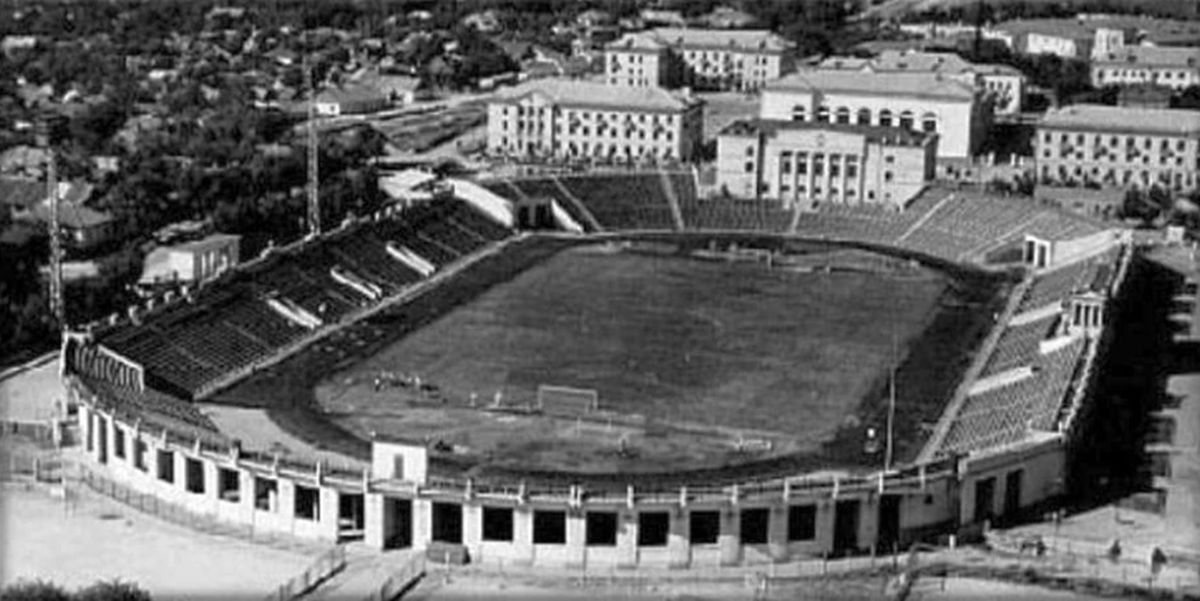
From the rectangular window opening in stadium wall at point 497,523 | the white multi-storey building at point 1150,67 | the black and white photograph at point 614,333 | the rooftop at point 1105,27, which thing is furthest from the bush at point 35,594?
the rooftop at point 1105,27

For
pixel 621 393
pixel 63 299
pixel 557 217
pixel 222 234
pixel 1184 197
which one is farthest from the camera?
pixel 1184 197

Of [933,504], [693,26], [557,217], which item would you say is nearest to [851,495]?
[933,504]

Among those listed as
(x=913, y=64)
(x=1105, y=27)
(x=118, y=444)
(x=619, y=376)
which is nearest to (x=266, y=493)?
(x=118, y=444)

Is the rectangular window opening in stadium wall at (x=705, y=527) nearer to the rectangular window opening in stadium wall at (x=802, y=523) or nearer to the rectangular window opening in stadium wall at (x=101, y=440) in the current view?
the rectangular window opening in stadium wall at (x=802, y=523)

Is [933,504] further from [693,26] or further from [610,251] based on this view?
[693,26]

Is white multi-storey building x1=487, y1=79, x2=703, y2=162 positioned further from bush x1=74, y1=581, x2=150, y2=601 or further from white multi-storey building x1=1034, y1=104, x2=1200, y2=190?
bush x1=74, y1=581, x2=150, y2=601

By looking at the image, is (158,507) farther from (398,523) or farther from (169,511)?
(398,523)

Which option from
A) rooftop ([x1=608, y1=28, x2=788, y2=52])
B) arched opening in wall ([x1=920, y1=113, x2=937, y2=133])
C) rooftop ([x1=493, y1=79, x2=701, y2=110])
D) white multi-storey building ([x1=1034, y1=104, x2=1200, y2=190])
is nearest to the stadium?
Answer: white multi-storey building ([x1=1034, y1=104, x2=1200, y2=190])
